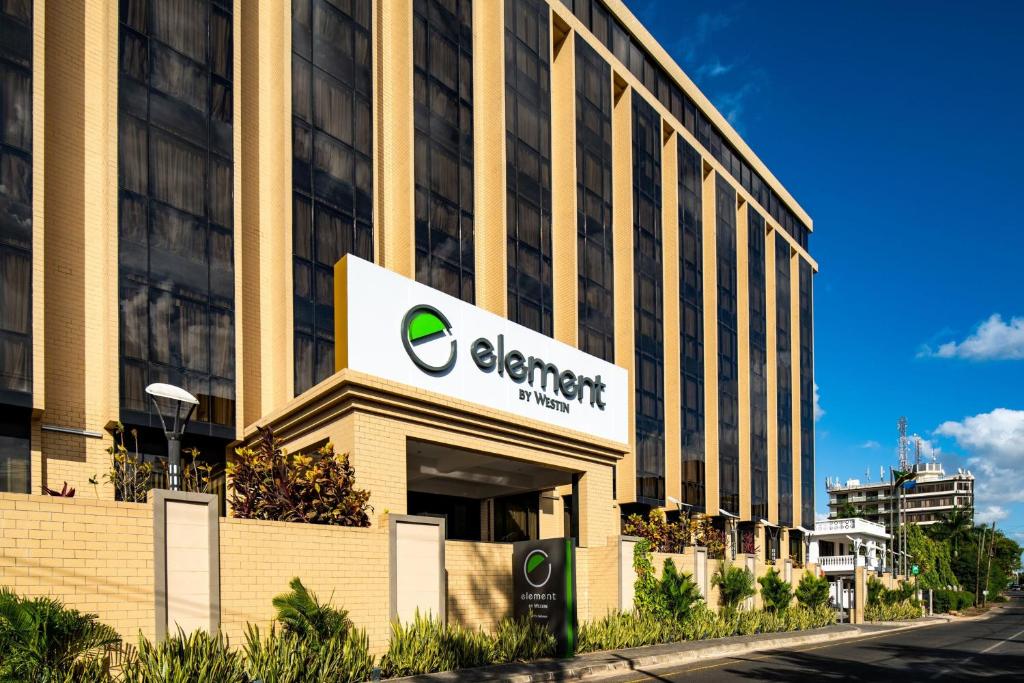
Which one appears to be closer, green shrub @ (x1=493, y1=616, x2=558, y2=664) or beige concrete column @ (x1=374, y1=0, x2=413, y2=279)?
green shrub @ (x1=493, y1=616, x2=558, y2=664)

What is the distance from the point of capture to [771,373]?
6353 cm

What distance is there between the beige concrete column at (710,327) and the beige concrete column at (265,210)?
31530 mm

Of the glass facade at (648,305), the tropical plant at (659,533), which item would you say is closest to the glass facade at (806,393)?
the glass facade at (648,305)

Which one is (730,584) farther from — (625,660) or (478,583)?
(478,583)

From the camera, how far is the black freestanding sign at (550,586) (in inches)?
887

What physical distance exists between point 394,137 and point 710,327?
2816 cm

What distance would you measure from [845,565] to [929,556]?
1181cm

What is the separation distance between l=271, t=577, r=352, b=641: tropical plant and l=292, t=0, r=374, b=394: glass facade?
10335 millimetres

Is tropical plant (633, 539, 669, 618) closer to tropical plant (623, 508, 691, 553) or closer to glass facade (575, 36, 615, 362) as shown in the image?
tropical plant (623, 508, 691, 553)

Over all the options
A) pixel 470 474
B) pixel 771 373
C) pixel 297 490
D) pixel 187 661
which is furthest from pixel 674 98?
pixel 187 661

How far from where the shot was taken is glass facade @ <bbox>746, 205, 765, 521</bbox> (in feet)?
195

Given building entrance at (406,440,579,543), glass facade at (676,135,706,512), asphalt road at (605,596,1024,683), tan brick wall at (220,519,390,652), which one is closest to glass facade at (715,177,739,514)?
glass facade at (676,135,706,512)

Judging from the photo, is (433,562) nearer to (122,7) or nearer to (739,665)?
(739,665)

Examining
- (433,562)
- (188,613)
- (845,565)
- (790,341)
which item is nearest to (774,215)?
(790,341)
